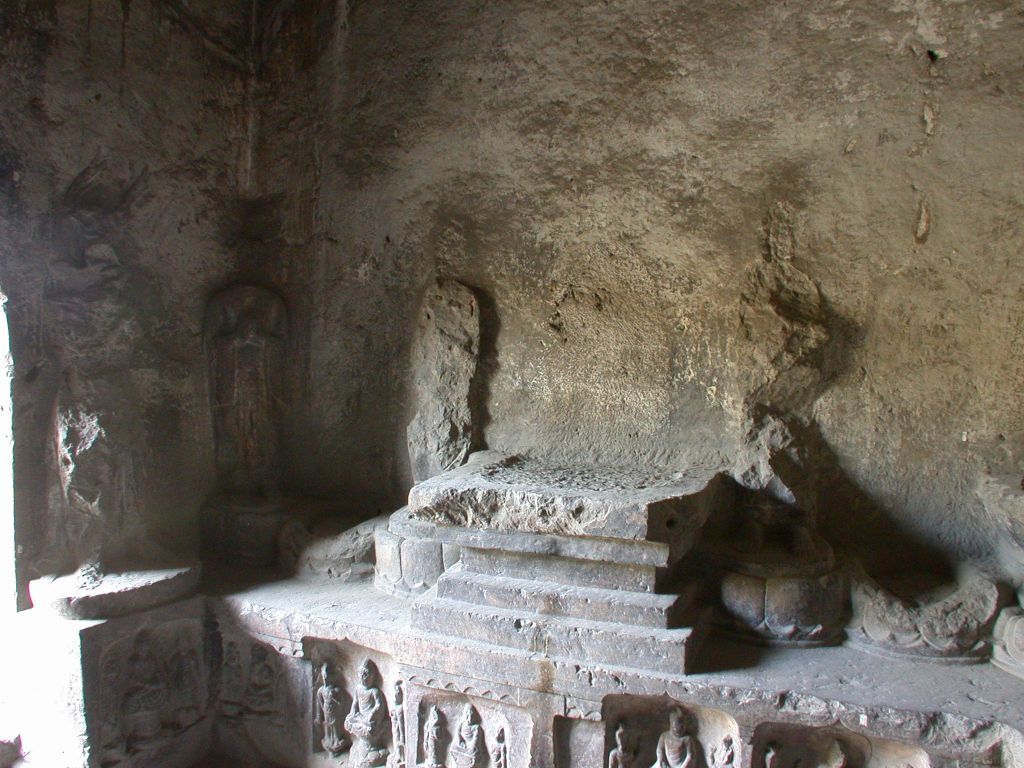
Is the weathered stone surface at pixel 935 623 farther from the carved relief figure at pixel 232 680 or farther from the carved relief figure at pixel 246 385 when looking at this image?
the carved relief figure at pixel 246 385

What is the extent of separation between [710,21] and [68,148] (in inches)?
117

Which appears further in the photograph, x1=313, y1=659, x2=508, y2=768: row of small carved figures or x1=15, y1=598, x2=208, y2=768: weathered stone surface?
x1=15, y1=598, x2=208, y2=768: weathered stone surface

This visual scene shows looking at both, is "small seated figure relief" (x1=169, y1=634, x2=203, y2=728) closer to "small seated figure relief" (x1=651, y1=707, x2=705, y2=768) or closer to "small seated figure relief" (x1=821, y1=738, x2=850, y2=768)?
"small seated figure relief" (x1=651, y1=707, x2=705, y2=768)

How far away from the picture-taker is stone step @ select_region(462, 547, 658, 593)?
3.05m

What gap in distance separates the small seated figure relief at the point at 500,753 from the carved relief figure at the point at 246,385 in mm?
1873

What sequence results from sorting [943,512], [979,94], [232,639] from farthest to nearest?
[232,639], [943,512], [979,94]

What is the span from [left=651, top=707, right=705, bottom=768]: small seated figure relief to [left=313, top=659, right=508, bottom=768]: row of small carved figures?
690mm

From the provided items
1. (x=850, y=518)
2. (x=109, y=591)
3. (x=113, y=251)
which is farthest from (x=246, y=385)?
(x=850, y=518)

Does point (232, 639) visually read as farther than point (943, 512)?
Yes

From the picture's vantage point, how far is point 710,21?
11.8ft

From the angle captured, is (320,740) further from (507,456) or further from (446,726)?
(507,456)

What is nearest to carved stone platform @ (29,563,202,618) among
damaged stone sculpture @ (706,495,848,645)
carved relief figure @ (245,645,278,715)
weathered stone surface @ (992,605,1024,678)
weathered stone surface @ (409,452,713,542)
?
carved relief figure @ (245,645,278,715)

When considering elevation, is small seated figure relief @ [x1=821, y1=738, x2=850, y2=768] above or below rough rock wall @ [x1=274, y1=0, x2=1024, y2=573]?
below

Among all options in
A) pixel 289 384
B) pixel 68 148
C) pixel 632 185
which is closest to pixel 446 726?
pixel 289 384
